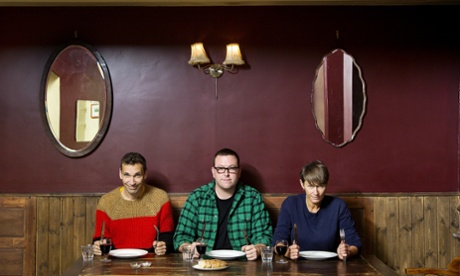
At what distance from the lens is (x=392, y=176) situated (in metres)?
4.91

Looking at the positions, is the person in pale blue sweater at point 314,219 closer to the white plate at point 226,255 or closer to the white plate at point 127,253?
the white plate at point 226,255

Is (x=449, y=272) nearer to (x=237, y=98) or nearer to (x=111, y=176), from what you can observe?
(x=237, y=98)

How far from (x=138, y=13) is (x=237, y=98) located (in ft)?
3.40

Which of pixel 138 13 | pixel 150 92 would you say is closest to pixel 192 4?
pixel 138 13

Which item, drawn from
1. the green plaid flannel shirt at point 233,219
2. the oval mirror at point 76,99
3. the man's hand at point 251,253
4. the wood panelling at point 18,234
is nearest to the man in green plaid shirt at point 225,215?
the green plaid flannel shirt at point 233,219

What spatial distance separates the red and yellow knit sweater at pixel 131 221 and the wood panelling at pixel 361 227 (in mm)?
416

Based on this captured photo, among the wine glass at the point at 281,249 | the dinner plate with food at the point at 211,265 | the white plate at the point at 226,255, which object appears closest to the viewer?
the dinner plate with food at the point at 211,265

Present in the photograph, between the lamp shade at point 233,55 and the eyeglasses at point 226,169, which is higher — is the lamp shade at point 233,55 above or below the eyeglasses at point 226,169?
above

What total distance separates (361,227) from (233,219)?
112cm

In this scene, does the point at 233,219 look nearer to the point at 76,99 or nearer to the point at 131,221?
the point at 131,221

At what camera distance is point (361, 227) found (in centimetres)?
487

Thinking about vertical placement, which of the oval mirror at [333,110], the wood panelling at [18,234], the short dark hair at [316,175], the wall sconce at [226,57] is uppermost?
the wall sconce at [226,57]

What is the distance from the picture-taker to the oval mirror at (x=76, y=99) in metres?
4.91

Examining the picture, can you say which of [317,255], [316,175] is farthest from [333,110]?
[317,255]
